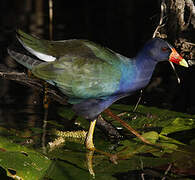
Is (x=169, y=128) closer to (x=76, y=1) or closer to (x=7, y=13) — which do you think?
(x=7, y=13)

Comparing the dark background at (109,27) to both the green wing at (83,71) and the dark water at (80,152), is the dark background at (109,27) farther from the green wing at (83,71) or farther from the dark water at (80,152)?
the green wing at (83,71)

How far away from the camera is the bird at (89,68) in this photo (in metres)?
2.52

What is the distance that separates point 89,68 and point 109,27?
503cm

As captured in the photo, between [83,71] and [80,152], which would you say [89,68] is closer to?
[83,71]

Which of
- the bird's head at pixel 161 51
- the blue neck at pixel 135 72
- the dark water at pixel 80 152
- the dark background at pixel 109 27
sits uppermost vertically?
the bird's head at pixel 161 51

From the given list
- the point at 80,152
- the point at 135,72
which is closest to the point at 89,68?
the point at 135,72

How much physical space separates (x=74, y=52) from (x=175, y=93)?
1921 millimetres

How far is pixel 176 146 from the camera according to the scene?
259 cm

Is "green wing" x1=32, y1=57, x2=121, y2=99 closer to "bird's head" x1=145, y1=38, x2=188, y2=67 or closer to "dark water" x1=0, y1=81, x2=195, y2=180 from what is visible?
"bird's head" x1=145, y1=38, x2=188, y2=67

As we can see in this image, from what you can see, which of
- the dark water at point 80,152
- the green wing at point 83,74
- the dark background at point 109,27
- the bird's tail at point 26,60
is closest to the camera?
the dark water at point 80,152

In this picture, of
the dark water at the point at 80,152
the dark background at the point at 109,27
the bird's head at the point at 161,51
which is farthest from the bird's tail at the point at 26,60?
the dark background at the point at 109,27

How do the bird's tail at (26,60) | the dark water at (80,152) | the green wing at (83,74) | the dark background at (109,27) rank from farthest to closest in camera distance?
the dark background at (109,27)
the bird's tail at (26,60)
the green wing at (83,74)
the dark water at (80,152)

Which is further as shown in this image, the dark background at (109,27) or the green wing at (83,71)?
the dark background at (109,27)

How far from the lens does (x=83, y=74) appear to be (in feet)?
8.27
